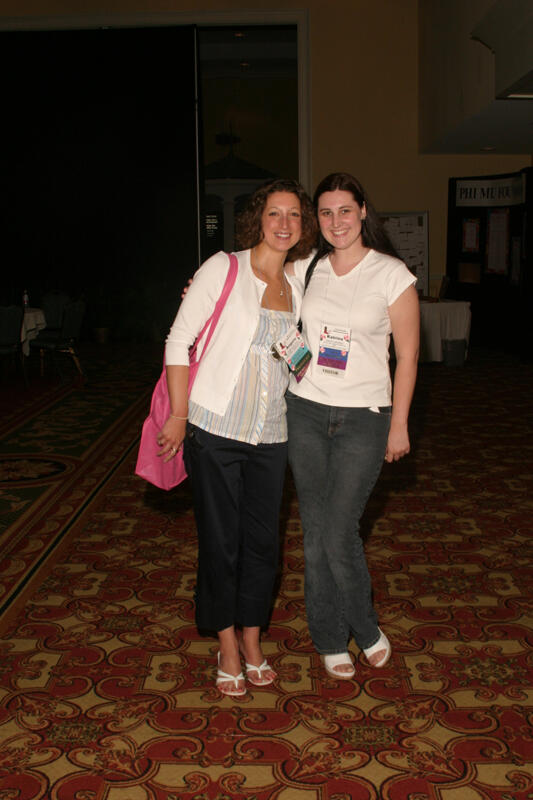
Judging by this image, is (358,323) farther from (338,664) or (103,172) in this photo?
(103,172)

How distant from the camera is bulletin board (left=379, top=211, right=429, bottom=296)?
470 inches

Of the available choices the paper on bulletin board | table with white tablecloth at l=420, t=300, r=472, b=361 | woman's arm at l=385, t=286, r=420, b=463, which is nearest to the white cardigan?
woman's arm at l=385, t=286, r=420, b=463

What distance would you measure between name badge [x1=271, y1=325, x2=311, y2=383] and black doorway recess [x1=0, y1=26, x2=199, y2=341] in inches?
420

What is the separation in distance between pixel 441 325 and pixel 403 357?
7.63 metres

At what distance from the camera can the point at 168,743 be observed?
2.27m

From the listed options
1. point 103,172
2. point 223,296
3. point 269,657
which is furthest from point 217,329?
point 103,172

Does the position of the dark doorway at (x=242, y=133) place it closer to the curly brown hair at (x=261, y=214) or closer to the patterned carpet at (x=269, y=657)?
the patterned carpet at (x=269, y=657)

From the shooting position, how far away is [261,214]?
2375mm

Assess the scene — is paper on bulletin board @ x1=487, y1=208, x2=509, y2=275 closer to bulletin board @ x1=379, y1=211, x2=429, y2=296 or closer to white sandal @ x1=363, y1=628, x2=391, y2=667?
bulletin board @ x1=379, y1=211, x2=429, y2=296

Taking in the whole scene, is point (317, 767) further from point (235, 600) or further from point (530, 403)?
point (530, 403)

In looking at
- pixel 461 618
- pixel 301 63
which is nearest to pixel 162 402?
pixel 461 618

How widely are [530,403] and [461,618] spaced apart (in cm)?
477

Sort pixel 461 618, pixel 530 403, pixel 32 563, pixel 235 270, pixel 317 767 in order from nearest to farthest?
pixel 317 767, pixel 235 270, pixel 461 618, pixel 32 563, pixel 530 403

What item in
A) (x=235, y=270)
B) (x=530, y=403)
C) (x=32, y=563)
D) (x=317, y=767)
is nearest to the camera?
(x=317, y=767)
